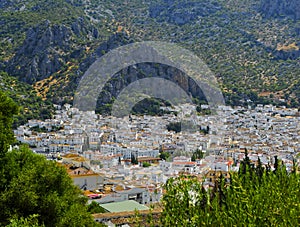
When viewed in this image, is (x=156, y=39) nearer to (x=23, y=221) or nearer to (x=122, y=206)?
(x=122, y=206)

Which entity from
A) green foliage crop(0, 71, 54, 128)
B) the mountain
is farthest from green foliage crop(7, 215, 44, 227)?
the mountain

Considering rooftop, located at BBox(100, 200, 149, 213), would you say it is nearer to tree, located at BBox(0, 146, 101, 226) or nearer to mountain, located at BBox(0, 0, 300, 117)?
tree, located at BBox(0, 146, 101, 226)

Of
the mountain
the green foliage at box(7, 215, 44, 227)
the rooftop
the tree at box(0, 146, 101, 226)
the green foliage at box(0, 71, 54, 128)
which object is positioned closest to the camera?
the green foliage at box(7, 215, 44, 227)

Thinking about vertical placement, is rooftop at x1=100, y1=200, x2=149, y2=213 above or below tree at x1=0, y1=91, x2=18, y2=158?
below

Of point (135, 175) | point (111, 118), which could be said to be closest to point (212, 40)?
point (111, 118)

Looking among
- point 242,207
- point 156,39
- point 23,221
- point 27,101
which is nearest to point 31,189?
point 23,221

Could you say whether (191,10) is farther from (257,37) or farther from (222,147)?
(222,147)
